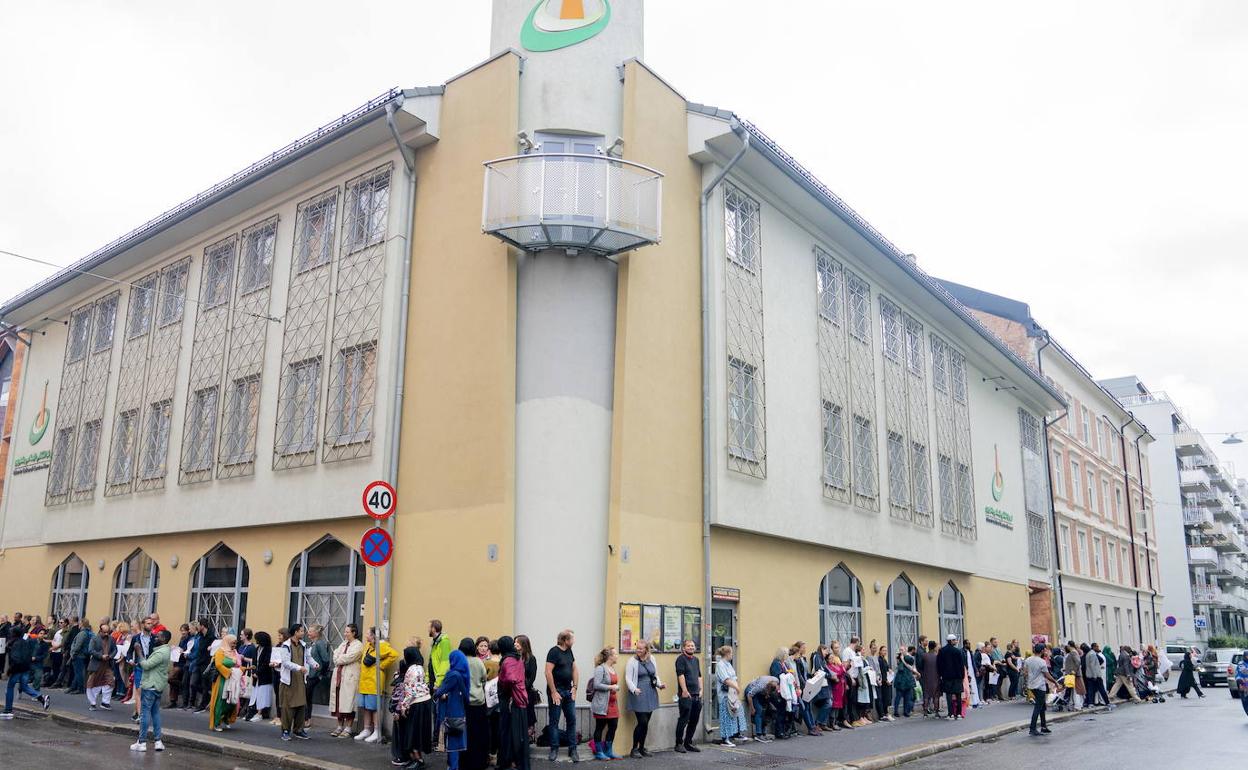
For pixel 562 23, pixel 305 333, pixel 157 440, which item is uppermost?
pixel 562 23

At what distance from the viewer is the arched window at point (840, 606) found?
2012 centimetres

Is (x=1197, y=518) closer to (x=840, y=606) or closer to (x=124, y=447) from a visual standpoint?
(x=840, y=606)

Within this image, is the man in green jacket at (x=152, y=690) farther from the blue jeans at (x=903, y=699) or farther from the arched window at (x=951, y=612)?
the arched window at (x=951, y=612)

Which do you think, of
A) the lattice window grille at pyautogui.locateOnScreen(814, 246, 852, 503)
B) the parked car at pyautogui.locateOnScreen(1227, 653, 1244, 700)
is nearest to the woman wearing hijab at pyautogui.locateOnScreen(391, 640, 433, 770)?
the lattice window grille at pyautogui.locateOnScreen(814, 246, 852, 503)

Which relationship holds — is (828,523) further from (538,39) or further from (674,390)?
(538,39)

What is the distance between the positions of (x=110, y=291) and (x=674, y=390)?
16479 millimetres

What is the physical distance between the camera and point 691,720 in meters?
14.6

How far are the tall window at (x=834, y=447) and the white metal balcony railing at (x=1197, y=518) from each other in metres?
60.6

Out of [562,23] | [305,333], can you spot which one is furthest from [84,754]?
[562,23]

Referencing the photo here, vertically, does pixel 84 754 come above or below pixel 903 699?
below

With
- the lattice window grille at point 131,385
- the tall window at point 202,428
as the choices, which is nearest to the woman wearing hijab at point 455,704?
the tall window at point 202,428

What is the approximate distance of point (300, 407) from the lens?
18.3 meters

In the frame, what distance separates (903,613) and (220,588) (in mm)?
14878

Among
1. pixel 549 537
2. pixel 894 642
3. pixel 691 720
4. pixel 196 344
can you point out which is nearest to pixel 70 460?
pixel 196 344
